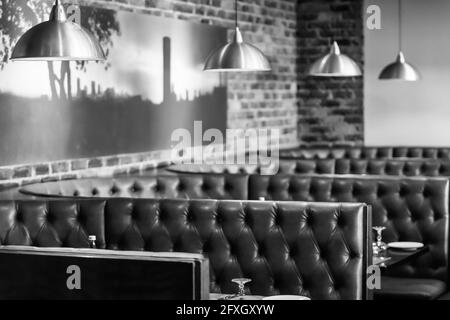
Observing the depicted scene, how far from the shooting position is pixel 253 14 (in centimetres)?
1042

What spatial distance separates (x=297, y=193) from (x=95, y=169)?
161 cm

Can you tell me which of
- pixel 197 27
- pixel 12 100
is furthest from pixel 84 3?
pixel 197 27

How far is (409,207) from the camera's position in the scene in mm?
6805

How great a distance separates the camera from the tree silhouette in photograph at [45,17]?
6348mm

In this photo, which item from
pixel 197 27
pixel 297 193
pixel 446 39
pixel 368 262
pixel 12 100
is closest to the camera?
pixel 368 262

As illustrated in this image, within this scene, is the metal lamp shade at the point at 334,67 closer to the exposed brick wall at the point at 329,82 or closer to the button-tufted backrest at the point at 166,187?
the button-tufted backrest at the point at 166,187

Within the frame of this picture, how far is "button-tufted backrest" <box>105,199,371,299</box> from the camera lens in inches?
204

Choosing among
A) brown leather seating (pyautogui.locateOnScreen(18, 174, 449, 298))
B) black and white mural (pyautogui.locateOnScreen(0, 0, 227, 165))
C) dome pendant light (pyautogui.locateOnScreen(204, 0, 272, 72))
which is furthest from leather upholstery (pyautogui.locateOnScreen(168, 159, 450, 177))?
dome pendant light (pyautogui.locateOnScreen(204, 0, 272, 72))

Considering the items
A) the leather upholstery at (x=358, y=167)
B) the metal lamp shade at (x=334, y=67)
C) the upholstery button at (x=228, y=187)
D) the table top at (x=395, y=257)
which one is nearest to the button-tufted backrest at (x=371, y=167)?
the leather upholstery at (x=358, y=167)

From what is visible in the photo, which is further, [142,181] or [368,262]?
[142,181]

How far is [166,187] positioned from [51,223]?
6.20 feet

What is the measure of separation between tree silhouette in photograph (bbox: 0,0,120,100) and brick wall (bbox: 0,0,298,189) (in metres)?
0.12

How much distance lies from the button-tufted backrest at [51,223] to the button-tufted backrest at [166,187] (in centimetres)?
124
